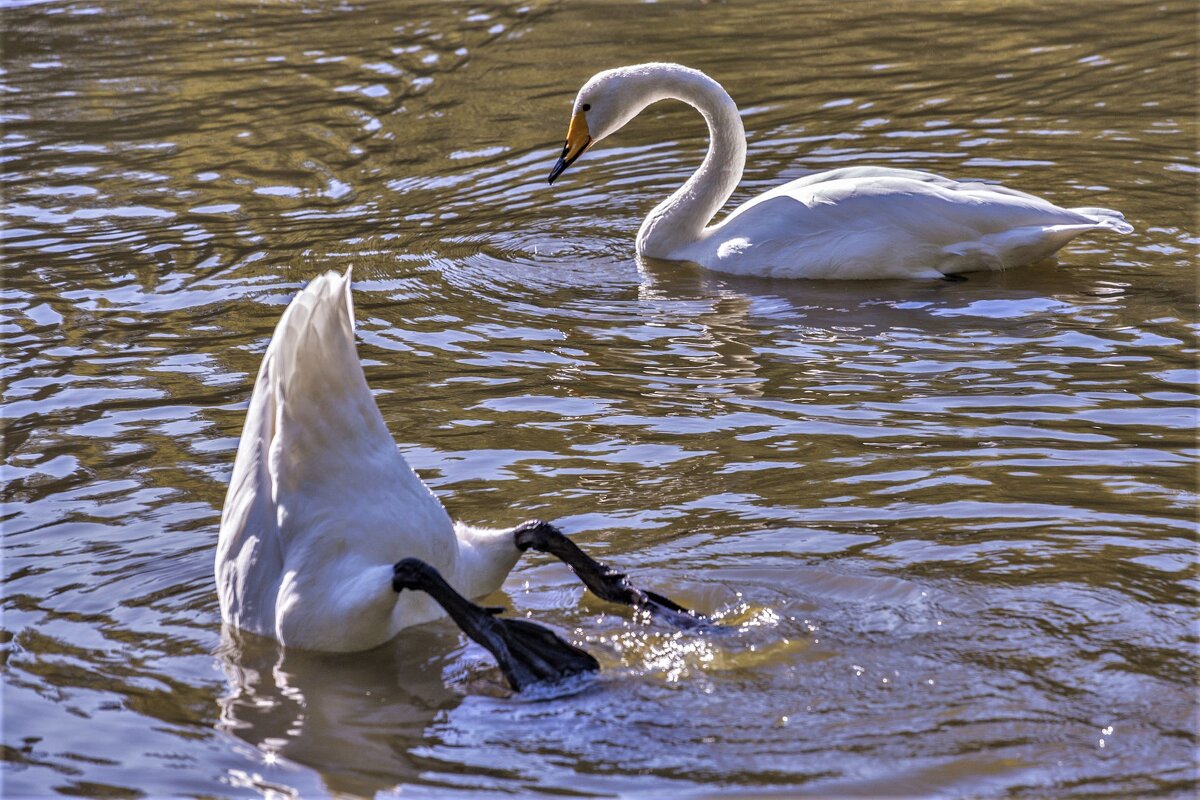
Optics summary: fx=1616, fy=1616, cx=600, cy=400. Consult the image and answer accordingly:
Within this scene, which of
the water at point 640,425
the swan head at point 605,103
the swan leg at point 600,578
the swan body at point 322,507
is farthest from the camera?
the swan head at point 605,103

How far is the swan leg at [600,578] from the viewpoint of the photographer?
4949 millimetres

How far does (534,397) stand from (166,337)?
218 cm

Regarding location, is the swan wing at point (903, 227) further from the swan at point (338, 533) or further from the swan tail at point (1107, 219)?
the swan at point (338, 533)

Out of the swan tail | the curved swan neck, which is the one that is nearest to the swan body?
the curved swan neck

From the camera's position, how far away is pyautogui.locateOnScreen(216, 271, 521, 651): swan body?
4.75 m

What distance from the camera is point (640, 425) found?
262 inches

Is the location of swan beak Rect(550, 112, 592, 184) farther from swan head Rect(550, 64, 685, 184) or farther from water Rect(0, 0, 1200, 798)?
water Rect(0, 0, 1200, 798)

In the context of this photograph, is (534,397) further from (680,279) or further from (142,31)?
(142,31)

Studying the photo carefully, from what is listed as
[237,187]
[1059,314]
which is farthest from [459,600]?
[237,187]

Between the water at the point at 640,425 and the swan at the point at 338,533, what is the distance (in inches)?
5.9

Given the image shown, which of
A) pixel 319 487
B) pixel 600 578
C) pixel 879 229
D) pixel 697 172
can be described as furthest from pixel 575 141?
pixel 319 487

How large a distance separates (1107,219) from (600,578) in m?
4.53

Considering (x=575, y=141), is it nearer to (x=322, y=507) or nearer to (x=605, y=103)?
(x=605, y=103)

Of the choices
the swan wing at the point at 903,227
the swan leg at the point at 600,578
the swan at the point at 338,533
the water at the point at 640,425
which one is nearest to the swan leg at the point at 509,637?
the swan at the point at 338,533
